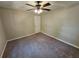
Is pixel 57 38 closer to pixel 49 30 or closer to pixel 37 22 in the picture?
pixel 49 30

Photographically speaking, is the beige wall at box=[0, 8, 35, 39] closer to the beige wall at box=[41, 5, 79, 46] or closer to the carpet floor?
the carpet floor

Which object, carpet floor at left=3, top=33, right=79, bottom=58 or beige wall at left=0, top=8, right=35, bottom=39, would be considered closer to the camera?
carpet floor at left=3, top=33, right=79, bottom=58

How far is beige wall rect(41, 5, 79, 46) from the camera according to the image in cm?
350

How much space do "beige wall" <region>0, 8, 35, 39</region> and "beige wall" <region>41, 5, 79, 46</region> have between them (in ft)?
4.93

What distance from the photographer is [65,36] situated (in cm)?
414

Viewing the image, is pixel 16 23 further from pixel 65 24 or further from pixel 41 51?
pixel 65 24

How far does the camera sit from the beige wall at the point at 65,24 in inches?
138

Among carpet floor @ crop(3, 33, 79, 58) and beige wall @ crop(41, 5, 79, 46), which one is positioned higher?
beige wall @ crop(41, 5, 79, 46)

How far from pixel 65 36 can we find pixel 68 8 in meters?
1.56

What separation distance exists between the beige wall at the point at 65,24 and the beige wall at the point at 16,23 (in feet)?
4.93

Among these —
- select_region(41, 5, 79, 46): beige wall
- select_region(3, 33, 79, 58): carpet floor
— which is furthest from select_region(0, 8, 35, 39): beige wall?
select_region(41, 5, 79, 46): beige wall

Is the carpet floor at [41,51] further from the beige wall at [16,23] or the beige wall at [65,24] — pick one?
the beige wall at [16,23]

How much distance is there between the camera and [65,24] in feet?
13.2

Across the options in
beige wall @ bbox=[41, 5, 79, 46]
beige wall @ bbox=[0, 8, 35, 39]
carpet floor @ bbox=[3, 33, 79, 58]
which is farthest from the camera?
beige wall @ bbox=[0, 8, 35, 39]
